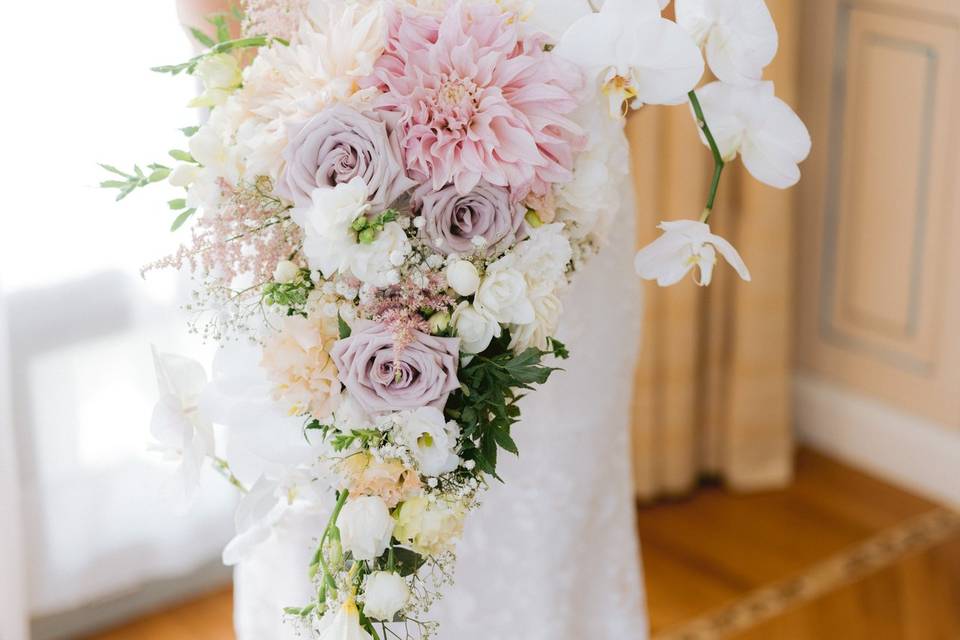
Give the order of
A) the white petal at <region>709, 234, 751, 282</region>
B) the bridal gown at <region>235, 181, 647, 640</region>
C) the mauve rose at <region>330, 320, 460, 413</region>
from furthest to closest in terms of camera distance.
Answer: the bridal gown at <region>235, 181, 647, 640</region>
the white petal at <region>709, 234, 751, 282</region>
the mauve rose at <region>330, 320, 460, 413</region>

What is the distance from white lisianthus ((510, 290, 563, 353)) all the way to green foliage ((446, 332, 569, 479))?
0.5 inches

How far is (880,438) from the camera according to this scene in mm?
3066

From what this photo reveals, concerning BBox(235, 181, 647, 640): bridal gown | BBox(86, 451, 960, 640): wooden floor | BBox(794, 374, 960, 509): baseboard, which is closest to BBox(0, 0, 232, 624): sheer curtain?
BBox(86, 451, 960, 640): wooden floor

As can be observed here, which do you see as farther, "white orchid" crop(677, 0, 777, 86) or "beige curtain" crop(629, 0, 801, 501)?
"beige curtain" crop(629, 0, 801, 501)

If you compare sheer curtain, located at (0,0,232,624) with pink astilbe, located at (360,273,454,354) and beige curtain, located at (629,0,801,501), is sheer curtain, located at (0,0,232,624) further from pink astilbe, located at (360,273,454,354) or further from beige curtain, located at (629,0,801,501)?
pink astilbe, located at (360,273,454,354)

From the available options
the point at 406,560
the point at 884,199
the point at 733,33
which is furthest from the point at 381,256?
the point at 884,199

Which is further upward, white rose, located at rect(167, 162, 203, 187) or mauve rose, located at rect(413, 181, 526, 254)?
white rose, located at rect(167, 162, 203, 187)

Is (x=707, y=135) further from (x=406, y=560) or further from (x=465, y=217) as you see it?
(x=406, y=560)

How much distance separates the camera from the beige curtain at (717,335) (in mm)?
2725

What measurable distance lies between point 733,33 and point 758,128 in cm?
10

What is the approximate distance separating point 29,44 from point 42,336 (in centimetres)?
53

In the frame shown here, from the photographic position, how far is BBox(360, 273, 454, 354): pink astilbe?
1061mm

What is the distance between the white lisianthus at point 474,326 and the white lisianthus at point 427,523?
0.46 ft

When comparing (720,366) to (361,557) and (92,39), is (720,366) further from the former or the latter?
(361,557)
